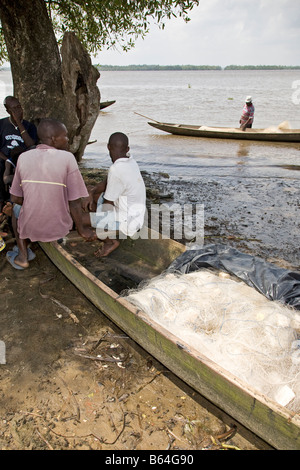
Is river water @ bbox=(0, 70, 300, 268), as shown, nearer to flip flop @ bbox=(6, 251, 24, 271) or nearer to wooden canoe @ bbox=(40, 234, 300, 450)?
wooden canoe @ bbox=(40, 234, 300, 450)

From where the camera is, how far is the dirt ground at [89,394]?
243 centimetres

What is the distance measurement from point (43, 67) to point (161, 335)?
6352mm

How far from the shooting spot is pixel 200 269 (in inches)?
142

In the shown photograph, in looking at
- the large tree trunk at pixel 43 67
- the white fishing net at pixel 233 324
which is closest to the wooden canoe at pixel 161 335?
the white fishing net at pixel 233 324

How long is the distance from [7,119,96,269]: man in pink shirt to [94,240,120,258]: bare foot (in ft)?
1.67

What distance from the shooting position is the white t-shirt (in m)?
3.69

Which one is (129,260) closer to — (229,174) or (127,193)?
(127,193)

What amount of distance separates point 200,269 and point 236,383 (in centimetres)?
155

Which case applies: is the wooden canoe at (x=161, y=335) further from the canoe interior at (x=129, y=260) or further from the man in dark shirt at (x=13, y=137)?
the man in dark shirt at (x=13, y=137)

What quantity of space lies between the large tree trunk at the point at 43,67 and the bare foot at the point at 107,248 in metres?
3.97

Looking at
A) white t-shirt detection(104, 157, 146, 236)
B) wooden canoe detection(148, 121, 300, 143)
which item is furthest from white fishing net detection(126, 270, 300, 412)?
wooden canoe detection(148, 121, 300, 143)

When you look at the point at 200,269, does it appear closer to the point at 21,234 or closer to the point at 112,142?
the point at 112,142

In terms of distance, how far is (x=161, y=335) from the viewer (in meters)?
2.63

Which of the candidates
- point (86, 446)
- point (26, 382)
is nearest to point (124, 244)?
point (26, 382)
